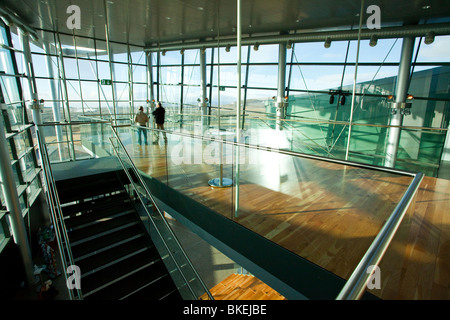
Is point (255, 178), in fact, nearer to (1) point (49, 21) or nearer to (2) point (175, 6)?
(2) point (175, 6)

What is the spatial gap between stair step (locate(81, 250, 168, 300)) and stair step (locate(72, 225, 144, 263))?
0.36 meters

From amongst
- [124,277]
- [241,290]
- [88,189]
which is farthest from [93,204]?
[241,290]

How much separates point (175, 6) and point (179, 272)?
6.16 metres

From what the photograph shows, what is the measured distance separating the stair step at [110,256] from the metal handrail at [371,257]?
13.8ft

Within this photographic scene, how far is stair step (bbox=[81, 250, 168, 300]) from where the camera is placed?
3.88 m

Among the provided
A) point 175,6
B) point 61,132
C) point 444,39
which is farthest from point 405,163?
point 61,132

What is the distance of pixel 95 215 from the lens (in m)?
4.71

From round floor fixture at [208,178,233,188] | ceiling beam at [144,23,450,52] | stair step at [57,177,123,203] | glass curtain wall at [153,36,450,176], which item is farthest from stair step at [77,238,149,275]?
glass curtain wall at [153,36,450,176]

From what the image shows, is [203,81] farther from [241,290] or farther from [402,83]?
[241,290]

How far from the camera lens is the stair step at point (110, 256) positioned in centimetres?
404

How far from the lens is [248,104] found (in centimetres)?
1148

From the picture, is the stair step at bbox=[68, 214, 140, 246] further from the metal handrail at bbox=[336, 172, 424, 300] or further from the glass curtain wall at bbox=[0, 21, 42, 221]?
the metal handrail at bbox=[336, 172, 424, 300]

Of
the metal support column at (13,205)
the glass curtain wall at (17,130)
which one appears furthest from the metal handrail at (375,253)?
the glass curtain wall at (17,130)
